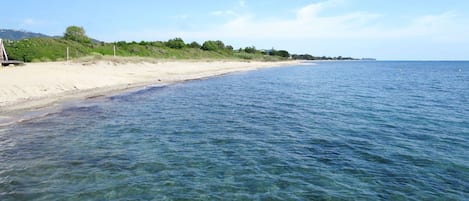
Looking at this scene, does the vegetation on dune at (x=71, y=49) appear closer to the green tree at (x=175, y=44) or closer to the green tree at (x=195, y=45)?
the green tree at (x=175, y=44)

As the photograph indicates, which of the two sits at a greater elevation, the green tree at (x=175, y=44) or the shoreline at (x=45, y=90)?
the green tree at (x=175, y=44)

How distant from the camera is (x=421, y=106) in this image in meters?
23.7

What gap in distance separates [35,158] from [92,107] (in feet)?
33.9

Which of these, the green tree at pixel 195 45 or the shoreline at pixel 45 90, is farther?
the green tree at pixel 195 45

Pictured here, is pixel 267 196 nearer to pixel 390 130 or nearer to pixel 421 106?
pixel 390 130

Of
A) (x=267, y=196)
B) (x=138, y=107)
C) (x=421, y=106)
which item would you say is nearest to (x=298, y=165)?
(x=267, y=196)

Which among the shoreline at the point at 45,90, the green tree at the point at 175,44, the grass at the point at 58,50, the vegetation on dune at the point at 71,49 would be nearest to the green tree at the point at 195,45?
the green tree at the point at 175,44

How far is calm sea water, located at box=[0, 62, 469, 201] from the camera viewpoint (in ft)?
Result: 28.1

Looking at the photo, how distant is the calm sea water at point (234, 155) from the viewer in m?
8.55

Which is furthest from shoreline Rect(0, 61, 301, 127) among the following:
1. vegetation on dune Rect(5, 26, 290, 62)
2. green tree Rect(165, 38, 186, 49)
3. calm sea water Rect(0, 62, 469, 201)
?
green tree Rect(165, 38, 186, 49)

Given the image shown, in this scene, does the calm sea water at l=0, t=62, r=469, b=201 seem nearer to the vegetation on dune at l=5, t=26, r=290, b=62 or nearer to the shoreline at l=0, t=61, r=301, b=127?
the shoreline at l=0, t=61, r=301, b=127

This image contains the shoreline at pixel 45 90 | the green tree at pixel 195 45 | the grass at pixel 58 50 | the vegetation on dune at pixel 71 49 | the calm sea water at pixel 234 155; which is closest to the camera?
the calm sea water at pixel 234 155

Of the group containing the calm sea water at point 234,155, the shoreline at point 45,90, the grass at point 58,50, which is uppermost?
the grass at point 58,50

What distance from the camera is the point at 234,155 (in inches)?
452
